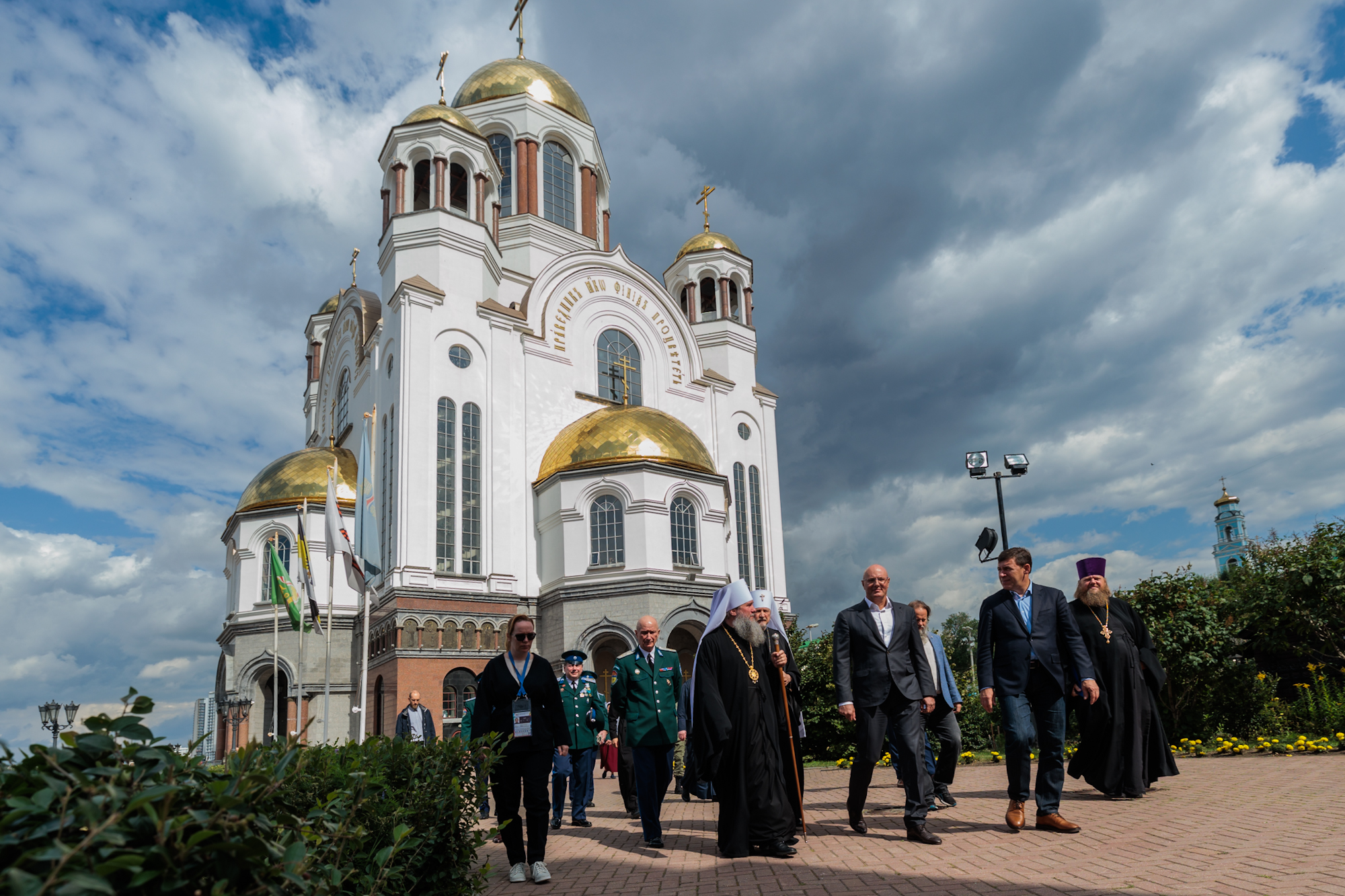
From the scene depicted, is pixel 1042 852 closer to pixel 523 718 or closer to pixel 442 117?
pixel 523 718

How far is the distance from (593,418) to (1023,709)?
770 inches

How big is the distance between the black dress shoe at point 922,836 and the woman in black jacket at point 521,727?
244 cm

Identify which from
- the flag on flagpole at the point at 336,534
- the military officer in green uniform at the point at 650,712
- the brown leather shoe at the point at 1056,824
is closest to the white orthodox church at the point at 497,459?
the flag on flagpole at the point at 336,534

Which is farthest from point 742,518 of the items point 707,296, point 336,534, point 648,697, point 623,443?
point 648,697

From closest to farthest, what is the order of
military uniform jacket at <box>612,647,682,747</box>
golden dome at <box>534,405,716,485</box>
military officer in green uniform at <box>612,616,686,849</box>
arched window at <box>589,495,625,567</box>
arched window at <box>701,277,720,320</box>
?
military officer in green uniform at <box>612,616,686,849</box> → military uniform jacket at <box>612,647,682,747</box> → arched window at <box>589,495,625,567</box> → golden dome at <box>534,405,716,485</box> → arched window at <box>701,277,720,320</box>

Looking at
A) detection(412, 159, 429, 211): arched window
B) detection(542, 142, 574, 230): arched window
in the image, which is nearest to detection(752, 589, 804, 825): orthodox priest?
detection(412, 159, 429, 211): arched window

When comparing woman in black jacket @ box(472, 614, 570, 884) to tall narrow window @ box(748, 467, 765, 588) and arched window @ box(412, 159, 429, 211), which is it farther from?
arched window @ box(412, 159, 429, 211)

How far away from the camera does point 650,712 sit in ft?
24.0

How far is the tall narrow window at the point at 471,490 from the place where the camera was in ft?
76.1

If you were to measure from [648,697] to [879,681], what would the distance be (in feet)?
6.51

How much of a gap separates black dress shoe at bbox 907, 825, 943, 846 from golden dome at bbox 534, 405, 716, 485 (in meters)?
17.5

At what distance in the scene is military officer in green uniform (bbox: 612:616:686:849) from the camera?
6.88 m

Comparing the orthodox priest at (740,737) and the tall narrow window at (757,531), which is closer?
the orthodox priest at (740,737)

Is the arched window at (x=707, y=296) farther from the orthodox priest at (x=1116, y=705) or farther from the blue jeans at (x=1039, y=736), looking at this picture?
the blue jeans at (x=1039, y=736)
